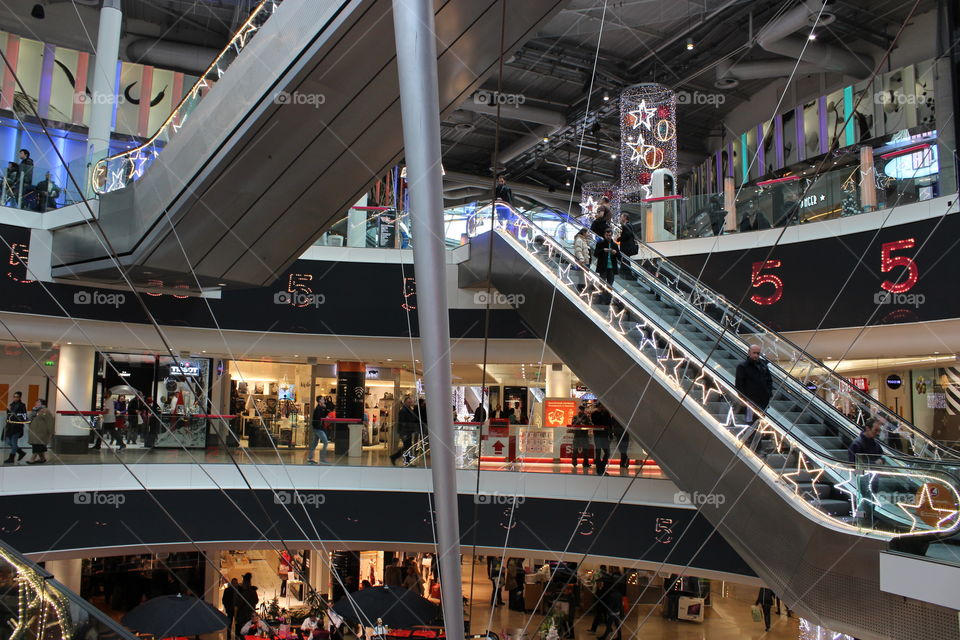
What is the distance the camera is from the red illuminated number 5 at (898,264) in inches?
449

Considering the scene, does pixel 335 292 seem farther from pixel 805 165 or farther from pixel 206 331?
pixel 805 165

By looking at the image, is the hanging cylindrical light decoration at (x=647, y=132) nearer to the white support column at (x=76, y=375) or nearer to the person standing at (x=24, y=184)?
the person standing at (x=24, y=184)

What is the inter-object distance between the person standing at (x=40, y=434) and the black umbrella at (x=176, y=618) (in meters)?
3.12

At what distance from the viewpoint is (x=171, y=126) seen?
9703mm

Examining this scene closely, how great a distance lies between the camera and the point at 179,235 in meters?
9.74

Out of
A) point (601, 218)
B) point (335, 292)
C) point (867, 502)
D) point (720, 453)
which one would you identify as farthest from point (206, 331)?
point (867, 502)

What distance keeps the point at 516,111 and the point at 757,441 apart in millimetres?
15407

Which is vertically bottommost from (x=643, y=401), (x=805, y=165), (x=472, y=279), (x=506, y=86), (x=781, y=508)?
(x=781, y=508)

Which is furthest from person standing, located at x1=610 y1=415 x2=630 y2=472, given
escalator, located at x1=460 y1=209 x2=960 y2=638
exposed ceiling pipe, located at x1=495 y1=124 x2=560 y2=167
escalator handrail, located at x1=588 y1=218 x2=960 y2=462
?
exposed ceiling pipe, located at x1=495 y1=124 x2=560 y2=167

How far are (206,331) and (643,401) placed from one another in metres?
10.2

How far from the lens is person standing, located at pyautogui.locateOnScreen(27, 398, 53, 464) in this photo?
12562 millimetres

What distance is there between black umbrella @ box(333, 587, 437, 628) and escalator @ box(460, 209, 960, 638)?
4.27 meters

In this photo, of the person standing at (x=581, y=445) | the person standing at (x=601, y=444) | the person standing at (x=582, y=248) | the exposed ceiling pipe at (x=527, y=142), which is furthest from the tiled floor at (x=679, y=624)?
the exposed ceiling pipe at (x=527, y=142)

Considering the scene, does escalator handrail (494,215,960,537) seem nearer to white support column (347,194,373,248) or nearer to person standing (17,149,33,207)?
white support column (347,194,373,248)
